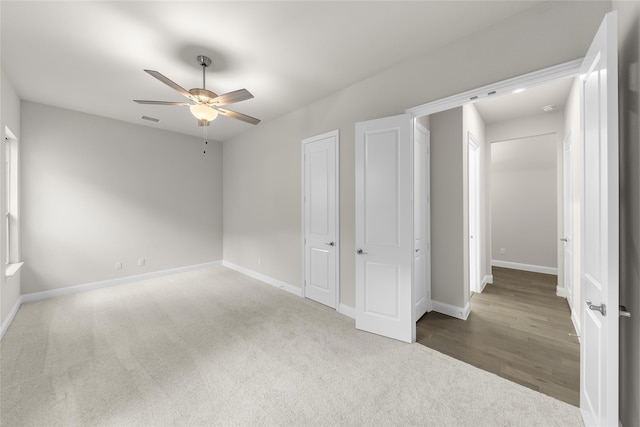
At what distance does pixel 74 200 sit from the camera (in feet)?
13.4

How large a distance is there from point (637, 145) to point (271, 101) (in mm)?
3604

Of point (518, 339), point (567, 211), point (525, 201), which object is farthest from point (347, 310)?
point (525, 201)

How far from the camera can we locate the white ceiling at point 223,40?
1.94 meters

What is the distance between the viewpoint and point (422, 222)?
10.9 feet

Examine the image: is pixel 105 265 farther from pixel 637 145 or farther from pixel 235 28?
pixel 637 145

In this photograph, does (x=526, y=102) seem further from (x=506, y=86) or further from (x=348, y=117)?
(x=348, y=117)

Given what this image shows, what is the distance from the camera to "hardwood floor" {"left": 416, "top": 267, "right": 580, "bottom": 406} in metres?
2.09

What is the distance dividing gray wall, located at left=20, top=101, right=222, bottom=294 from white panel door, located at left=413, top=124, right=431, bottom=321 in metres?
4.53

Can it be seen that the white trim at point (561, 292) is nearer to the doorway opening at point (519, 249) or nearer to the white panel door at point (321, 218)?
the doorway opening at point (519, 249)

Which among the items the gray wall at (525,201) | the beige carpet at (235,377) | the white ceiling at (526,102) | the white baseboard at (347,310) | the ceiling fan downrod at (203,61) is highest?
the white ceiling at (526,102)

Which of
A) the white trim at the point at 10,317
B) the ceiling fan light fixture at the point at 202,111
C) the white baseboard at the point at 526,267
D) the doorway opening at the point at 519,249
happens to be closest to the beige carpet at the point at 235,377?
the white trim at the point at 10,317

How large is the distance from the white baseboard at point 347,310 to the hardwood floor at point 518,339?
77cm

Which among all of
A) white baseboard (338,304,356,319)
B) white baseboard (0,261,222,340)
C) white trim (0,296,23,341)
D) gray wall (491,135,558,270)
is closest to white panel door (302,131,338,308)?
white baseboard (338,304,356,319)

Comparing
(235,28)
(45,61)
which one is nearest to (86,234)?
(45,61)
